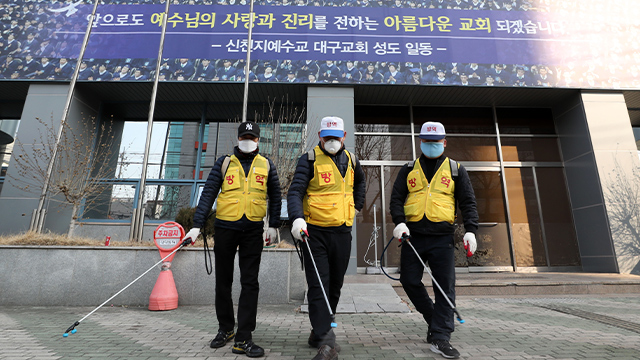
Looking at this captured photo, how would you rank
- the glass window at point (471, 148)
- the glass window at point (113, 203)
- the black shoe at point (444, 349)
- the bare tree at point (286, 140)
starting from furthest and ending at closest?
the glass window at point (471, 148)
the glass window at point (113, 203)
the bare tree at point (286, 140)
the black shoe at point (444, 349)

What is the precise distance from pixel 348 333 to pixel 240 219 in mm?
1705

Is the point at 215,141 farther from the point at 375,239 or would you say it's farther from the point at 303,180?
the point at 303,180

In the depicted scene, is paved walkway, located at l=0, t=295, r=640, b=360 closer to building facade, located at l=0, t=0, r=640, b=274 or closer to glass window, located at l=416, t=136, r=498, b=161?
building facade, located at l=0, t=0, r=640, b=274

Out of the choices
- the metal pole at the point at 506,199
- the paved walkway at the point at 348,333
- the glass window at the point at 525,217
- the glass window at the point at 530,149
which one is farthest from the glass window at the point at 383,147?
the paved walkway at the point at 348,333

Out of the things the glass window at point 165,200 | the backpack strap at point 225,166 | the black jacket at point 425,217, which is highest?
the glass window at point 165,200

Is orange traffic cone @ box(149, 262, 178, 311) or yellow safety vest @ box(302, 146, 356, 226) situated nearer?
yellow safety vest @ box(302, 146, 356, 226)

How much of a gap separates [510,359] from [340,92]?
807 centimetres

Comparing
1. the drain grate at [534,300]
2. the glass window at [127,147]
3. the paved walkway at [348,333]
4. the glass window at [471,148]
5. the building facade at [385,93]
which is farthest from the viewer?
the glass window at [127,147]

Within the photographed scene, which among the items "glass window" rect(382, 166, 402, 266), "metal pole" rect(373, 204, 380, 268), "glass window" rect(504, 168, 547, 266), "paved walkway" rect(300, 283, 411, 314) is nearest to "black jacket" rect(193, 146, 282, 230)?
"paved walkway" rect(300, 283, 411, 314)

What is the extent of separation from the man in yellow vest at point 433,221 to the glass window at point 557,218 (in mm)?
8577

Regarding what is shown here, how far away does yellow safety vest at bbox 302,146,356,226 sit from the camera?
9.73ft

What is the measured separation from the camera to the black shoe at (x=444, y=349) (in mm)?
2727

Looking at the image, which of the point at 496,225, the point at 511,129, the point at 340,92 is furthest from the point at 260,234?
the point at 511,129

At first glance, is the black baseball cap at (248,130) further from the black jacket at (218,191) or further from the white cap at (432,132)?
the white cap at (432,132)
